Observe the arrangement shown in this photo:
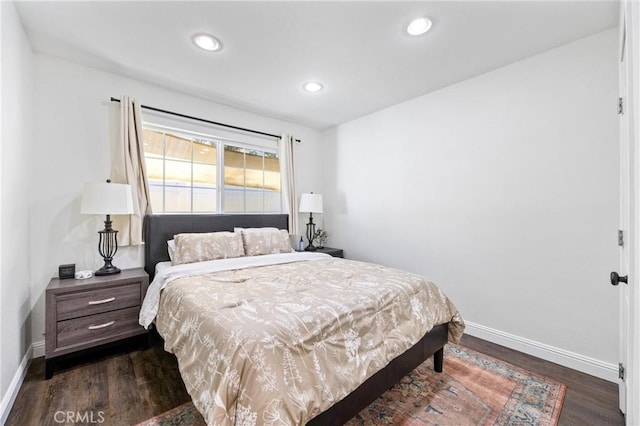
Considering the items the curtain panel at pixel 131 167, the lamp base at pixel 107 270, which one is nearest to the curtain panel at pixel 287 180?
the curtain panel at pixel 131 167

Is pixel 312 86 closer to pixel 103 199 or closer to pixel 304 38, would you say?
pixel 304 38

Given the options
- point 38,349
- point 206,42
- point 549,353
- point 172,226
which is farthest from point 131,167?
point 549,353

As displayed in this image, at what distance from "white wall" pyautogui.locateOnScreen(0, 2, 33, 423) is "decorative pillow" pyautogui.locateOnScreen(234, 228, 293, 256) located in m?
1.73

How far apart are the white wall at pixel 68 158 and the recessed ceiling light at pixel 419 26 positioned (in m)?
2.69

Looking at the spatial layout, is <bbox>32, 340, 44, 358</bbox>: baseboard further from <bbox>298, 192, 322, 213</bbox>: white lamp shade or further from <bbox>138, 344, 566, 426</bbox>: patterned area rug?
<bbox>298, 192, 322, 213</bbox>: white lamp shade

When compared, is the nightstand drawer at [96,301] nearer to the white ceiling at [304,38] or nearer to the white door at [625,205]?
the white ceiling at [304,38]

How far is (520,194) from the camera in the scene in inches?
98.4

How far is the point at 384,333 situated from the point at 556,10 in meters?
2.48

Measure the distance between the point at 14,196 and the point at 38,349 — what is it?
1402mm

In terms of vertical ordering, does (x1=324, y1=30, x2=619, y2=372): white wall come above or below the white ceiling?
below

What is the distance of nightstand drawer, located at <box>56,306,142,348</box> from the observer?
6.96ft

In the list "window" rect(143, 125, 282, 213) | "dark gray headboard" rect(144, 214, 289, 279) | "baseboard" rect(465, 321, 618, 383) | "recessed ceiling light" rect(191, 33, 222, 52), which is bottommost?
"baseboard" rect(465, 321, 618, 383)

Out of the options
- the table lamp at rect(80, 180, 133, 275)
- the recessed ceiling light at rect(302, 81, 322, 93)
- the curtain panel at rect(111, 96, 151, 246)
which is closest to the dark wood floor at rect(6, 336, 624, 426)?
the table lamp at rect(80, 180, 133, 275)

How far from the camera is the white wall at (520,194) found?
2121 mm
